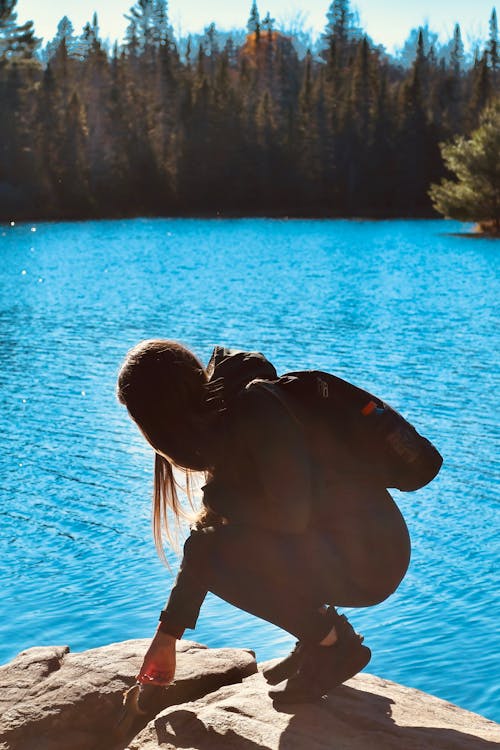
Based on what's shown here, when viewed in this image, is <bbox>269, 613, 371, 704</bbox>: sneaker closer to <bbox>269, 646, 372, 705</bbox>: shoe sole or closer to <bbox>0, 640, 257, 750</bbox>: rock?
<bbox>269, 646, 372, 705</bbox>: shoe sole

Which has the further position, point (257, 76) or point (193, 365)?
point (257, 76)

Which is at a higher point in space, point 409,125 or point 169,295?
point 409,125

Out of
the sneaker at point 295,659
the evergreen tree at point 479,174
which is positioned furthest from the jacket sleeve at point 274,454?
the evergreen tree at point 479,174

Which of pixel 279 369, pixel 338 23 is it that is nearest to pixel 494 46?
pixel 338 23

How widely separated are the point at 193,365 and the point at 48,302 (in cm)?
2057

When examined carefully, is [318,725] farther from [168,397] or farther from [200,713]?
[168,397]

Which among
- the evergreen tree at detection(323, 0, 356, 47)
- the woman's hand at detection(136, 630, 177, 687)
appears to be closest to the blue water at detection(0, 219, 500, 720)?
the woman's hand at detection(136, 630, 177, 687)

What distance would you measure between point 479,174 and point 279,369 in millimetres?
33540

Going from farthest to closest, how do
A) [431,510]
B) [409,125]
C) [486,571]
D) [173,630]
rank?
[409,125]
[431,510]
[486,571]
[173,630]

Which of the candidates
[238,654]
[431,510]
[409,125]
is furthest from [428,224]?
[238,654]

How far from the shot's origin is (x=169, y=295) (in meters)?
24.1

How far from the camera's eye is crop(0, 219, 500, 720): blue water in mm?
5203

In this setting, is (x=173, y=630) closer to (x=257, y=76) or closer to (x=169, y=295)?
(x=169, y=295)

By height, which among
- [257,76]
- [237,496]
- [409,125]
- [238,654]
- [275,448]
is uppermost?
[257,76]
